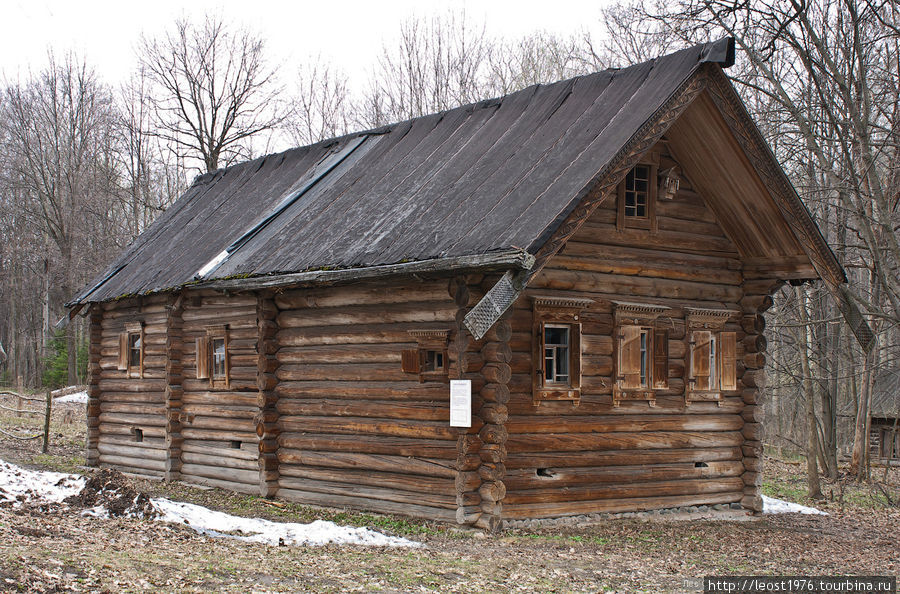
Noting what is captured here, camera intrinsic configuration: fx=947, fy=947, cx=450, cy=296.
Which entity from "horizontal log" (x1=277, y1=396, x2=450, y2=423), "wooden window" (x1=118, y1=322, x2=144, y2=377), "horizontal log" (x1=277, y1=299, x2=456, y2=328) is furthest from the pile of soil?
"wooden window" (x1=118, y1=322, x2=144, y2=377)

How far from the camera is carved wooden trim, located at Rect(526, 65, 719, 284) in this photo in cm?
1145

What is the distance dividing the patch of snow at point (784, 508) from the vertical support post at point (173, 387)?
10670mm

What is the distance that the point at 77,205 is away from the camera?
41094 millimetres

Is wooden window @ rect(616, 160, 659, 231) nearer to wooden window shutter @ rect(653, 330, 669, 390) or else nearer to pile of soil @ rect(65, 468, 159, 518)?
wooden window shutter @ rect(653, 330, 669, 390)

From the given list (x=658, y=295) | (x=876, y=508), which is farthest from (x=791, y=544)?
(x=876, y=508)

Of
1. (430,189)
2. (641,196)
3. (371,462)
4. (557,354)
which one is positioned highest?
(430,189)

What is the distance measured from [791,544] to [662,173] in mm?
5563

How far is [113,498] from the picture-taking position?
40.3 ft

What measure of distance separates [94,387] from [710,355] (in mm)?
13267

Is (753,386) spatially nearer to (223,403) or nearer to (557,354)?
(557,354)

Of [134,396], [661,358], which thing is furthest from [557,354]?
[134,396]

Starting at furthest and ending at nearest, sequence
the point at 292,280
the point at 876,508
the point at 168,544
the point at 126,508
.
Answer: the point at 876,508 → the point at 292,280 → the point at 126,508 → the point at 168,544

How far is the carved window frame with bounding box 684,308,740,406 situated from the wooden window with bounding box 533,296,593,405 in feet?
7.43

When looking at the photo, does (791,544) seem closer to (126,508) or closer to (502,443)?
(502,443)
